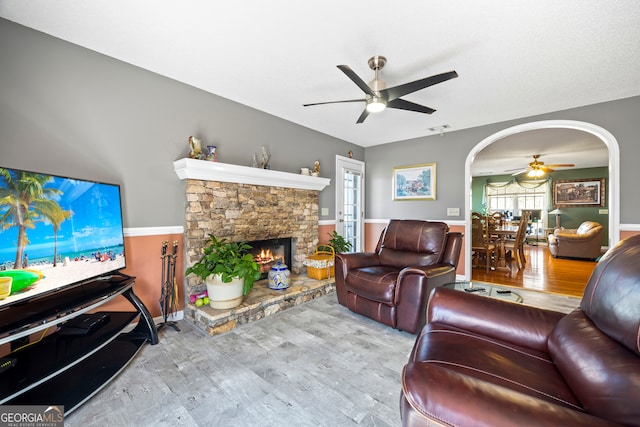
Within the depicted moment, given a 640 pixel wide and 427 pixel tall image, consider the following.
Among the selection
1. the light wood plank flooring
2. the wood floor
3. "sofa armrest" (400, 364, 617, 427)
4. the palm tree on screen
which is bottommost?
the wood floor

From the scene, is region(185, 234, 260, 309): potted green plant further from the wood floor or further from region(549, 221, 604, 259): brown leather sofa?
region(549, 221, 604, 259): brown leather sofa

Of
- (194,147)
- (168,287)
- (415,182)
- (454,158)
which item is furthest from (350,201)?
(168,287)

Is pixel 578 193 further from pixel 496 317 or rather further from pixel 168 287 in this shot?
pixel 168 287

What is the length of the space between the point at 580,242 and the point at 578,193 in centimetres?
315

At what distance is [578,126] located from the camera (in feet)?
10.9

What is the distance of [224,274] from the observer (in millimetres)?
2332

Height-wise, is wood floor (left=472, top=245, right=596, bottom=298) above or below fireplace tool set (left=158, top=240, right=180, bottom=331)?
below

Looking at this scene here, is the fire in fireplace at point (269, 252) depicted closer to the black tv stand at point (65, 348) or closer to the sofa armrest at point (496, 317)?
the black tv stand at point (65, 348)

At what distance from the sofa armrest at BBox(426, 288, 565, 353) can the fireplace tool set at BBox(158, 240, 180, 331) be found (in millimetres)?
2235

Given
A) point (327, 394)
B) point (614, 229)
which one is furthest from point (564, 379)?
point (614, 229)

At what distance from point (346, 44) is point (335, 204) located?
9.24 ft

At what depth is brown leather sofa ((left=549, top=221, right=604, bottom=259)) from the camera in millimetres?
5709

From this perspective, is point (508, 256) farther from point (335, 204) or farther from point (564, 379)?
point (564, 379)

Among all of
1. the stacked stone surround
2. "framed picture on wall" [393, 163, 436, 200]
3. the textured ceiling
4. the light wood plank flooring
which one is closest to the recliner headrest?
the light wood plank flooring
